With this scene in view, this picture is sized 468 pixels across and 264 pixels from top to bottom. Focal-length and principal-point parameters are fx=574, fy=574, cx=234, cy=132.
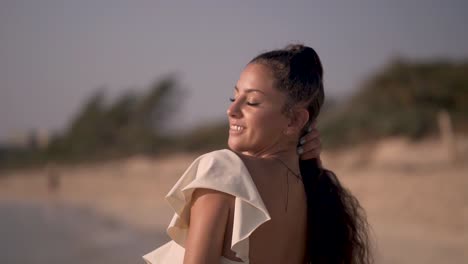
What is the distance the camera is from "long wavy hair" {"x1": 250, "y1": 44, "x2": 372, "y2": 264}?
1.83 metres

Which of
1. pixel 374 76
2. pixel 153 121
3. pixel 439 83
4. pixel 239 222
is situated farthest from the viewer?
pixel 153 121

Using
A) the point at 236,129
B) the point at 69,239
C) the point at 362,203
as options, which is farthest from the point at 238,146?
the point at 362,203

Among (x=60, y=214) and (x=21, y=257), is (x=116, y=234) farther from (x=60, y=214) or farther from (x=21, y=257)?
(x=60, y=214)

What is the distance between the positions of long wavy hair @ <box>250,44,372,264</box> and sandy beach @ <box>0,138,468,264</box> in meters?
5.38

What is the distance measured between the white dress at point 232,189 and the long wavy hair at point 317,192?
13.3 inches

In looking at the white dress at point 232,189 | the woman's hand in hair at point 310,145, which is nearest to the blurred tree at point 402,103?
the woman's hand in hair at point 310,145

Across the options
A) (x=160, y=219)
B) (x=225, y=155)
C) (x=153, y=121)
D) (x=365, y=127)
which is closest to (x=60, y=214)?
(x=160, y=219)

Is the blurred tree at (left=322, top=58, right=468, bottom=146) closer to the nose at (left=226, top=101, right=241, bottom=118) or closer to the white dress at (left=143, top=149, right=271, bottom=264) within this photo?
the nose at (left=226, top=101, right=241, bottom=118)

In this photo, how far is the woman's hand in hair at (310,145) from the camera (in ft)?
6.46

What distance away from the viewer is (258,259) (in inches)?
67.4

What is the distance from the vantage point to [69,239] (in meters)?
9.62

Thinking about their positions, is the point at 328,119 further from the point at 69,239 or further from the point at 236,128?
the point at 236,128

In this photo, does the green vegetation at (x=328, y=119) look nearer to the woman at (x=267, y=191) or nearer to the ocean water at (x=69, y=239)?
the ocean water at (x=69, y=239)

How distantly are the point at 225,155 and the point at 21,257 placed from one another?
7.15m
